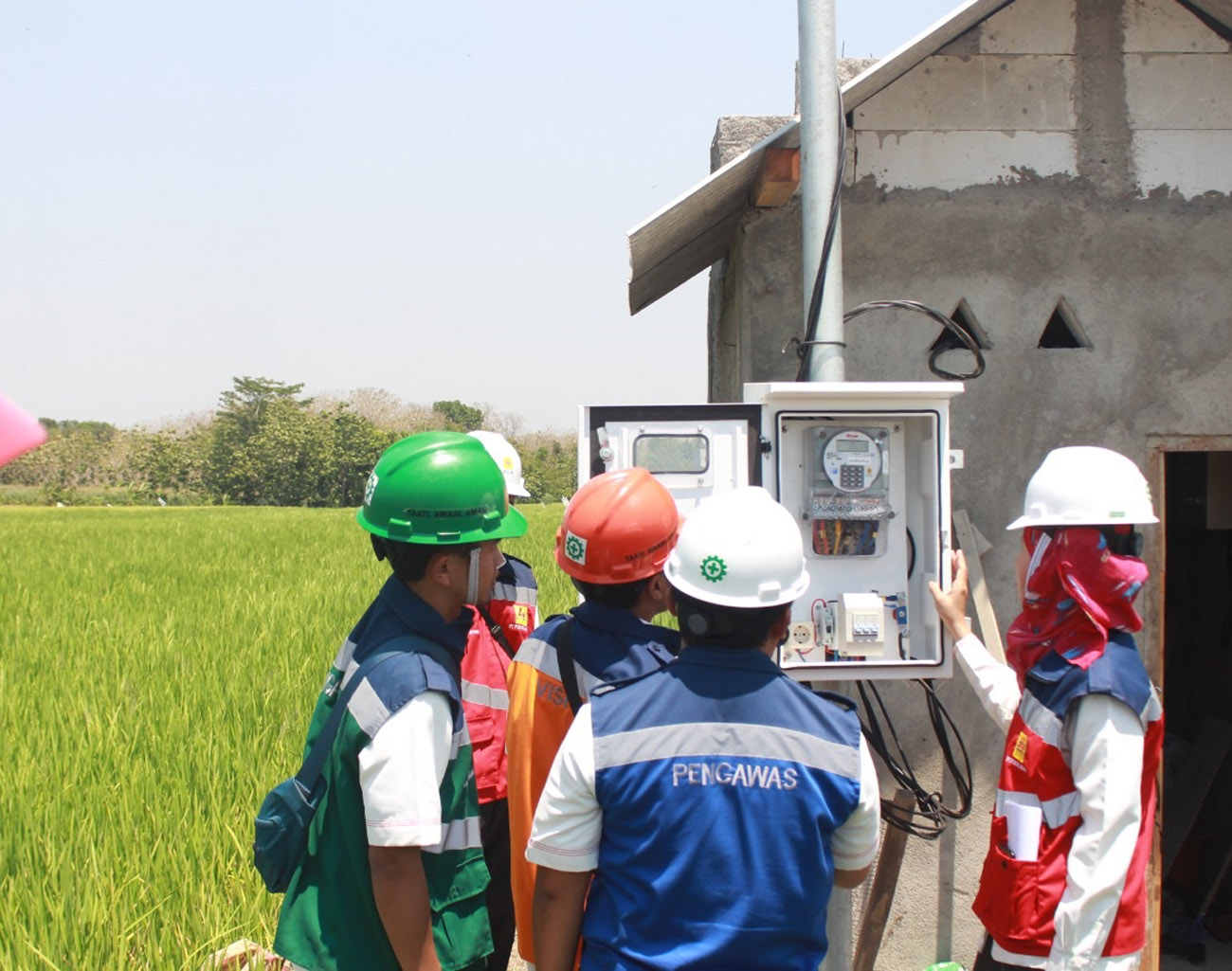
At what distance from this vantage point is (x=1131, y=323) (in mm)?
3971

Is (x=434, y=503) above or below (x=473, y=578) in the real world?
above

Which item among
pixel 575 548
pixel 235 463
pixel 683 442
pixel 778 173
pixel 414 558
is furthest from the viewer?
pixel 235 463

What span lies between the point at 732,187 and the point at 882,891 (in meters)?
2.43

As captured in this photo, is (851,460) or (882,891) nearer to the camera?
(851,460)

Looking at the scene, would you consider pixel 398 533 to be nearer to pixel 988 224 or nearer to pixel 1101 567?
pixel 1101 567

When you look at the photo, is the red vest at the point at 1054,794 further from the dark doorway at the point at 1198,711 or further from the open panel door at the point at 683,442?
the dark doorway at the point at 1198,711

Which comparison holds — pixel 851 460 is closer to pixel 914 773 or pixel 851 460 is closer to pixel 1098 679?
pixel 1098 679

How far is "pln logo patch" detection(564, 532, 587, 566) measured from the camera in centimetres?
223

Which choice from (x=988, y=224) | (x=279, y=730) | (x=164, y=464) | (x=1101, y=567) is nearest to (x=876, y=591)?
(x=1101, y=567)

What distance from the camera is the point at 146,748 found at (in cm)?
453

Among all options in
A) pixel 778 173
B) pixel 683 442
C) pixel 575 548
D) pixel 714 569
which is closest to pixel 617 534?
pixel 575 548

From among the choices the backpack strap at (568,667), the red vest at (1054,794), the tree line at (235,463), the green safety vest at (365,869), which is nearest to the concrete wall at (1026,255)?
the red vest at (1054,794)

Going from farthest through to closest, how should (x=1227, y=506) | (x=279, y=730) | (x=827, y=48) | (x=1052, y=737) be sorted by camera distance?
(x=1227, y=506)
(x=279, y=730)
(x=827, y=48)
(x=1052, y=737)

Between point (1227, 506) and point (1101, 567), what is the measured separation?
3.62 meters
